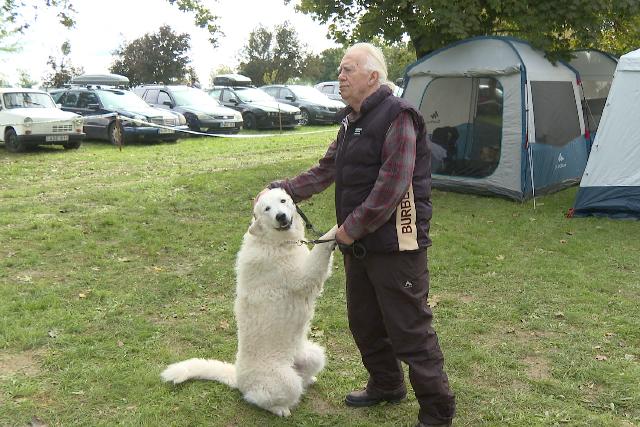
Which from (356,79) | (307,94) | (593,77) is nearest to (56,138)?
(307,94)

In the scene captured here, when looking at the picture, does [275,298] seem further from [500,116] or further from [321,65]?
[321,65]

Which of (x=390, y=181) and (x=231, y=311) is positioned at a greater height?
(x=390, y=181)

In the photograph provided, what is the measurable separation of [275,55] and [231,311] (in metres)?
45.3

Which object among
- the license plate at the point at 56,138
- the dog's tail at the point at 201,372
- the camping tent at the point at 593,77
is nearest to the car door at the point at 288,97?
the license plate at the point at 56,138

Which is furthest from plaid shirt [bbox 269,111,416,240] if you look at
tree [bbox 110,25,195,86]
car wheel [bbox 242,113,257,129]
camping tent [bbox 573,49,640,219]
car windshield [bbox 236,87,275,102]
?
tree [bbox 110,25,195,86]

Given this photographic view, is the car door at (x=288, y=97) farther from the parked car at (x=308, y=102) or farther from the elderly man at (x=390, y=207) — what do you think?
the elderly man at (x=390, y=207)

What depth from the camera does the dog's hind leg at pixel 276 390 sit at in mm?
3219

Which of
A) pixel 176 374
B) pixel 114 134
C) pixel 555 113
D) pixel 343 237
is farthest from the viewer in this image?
pixel 114 134

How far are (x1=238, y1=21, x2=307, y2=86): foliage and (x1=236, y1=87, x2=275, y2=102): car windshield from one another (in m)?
26.3

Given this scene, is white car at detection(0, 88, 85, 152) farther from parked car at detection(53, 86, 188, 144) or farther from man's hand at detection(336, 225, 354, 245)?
man's hand at detection(336, 225, 354, 245)

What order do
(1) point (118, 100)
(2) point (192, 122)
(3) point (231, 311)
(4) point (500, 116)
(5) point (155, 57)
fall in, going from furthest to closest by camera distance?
(5) point (155, 57)
(2) point (192, 122)
(1) point (118, 100)
(4) point (500, 116)
(3) point (231, 311)

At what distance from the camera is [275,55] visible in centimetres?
4772

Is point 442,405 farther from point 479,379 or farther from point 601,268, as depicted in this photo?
point 601,268

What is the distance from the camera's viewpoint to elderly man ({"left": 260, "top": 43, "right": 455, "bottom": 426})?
105 inches
